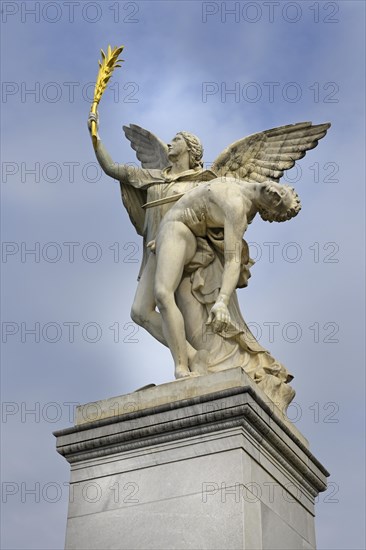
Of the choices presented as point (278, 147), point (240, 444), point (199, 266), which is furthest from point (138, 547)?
point (278, 147)

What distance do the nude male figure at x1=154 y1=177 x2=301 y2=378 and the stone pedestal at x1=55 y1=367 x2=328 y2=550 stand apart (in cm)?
97

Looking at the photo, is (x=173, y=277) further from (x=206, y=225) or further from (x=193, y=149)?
(x=193, y=149)

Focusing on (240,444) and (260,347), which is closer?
(240,444)

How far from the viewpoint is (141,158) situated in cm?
1543

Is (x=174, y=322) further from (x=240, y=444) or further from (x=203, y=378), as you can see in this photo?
(x=240, y=444)

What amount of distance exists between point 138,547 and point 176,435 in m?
1.27

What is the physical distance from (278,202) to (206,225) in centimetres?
93

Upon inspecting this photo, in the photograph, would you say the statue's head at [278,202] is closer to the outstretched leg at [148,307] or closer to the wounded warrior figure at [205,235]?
the wounded warrior figure at [205,235]

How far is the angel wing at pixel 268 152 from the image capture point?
14.5 metres

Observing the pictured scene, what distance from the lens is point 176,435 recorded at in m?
12.0

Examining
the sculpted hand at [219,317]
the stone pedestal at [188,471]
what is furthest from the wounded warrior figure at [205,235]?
the stone pedestal at [188,471]

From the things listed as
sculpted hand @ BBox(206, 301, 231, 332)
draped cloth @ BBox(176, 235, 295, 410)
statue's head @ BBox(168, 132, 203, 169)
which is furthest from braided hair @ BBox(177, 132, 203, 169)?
sculpted hand @ BBox(206, 301, 231, 332)

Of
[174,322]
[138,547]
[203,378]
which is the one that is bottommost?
[138,547]

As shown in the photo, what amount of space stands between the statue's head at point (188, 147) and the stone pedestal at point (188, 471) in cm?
330
